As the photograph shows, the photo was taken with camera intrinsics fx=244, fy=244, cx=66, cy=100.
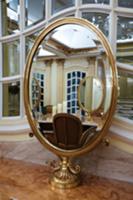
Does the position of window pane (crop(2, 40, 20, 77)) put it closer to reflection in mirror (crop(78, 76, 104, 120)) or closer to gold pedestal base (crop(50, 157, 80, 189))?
reflection in mirror (crop(78, 76, 104, 120))

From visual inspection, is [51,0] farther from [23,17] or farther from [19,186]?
[19,186]

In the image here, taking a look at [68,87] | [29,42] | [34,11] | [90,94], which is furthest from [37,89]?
[34,11]

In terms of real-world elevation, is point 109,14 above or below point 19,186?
above

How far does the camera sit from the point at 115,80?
0.97 meters

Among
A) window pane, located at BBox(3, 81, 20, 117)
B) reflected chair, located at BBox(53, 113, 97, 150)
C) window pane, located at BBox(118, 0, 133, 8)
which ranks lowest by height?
reflected chair, located at BBox(53, 113, 97, 150)

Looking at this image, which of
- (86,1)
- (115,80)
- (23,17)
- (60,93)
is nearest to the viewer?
(115,80)

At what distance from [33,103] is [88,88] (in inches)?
11.2

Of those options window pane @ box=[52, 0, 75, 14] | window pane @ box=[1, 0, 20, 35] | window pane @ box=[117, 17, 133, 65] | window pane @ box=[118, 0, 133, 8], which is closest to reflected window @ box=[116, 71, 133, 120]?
window pane @ box=[117, 17, 133, 65]

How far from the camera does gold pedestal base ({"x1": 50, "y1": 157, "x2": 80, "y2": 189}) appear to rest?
1.01m

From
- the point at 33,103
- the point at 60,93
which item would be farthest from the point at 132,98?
the point at 33,103

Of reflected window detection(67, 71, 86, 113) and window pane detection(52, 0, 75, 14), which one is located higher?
window pane detection(52, 0, 75, 14)

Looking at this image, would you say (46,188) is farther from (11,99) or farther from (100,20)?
(100,20)

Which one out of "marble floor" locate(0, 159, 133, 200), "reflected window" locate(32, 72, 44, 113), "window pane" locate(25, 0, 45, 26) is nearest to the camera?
"marble floor" locate(0, 159, 133, 200)

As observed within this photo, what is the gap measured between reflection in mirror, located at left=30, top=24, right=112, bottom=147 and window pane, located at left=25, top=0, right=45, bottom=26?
1.11 ft
